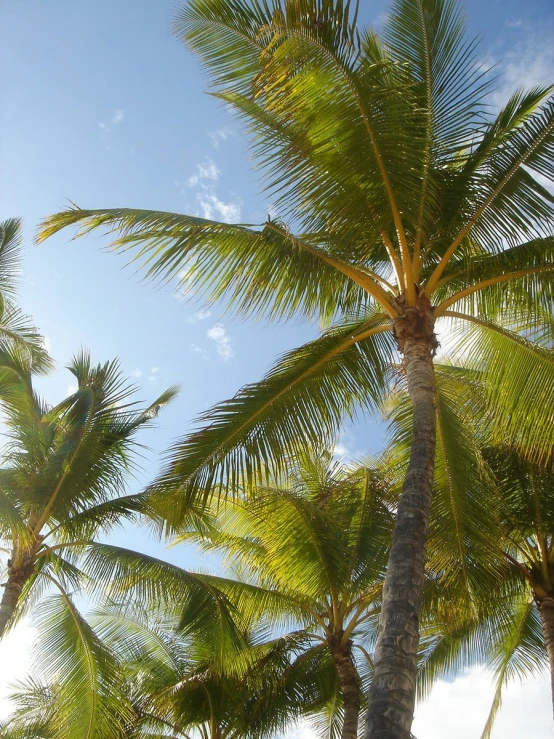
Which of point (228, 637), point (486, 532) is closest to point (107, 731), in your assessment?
point (228, 637)

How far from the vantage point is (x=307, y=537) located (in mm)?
10391

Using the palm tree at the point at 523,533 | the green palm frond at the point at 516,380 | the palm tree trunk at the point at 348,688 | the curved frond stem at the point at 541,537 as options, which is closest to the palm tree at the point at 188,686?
the palm tree trunk at the point at 348,688

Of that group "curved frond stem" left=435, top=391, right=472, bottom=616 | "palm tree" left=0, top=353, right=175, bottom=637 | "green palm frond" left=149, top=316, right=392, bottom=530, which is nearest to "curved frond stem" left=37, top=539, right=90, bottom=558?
"palm tree" left=0, top=353, right=175, bottom=637

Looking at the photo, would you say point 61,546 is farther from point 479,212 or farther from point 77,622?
point 479,212

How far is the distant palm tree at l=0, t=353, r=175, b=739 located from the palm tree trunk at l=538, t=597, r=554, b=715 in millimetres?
6181

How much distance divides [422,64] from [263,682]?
31.6 feet

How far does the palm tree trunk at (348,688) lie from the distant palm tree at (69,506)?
3466 millimetres

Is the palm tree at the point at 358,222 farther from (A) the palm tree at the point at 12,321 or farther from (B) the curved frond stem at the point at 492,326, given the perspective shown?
(A) the palm tree at the point at 12,321

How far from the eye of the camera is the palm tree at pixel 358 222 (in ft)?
22.3

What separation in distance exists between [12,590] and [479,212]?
8060 millimetres

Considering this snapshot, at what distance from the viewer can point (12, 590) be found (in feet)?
32.2

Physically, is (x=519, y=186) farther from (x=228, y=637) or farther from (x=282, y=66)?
(x=228, y=637)

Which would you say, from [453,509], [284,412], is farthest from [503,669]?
[284,412]

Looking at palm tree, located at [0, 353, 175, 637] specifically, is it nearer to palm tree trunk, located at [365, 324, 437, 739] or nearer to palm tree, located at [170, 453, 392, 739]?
palm tree, located at [170, 453, 392, 739]
